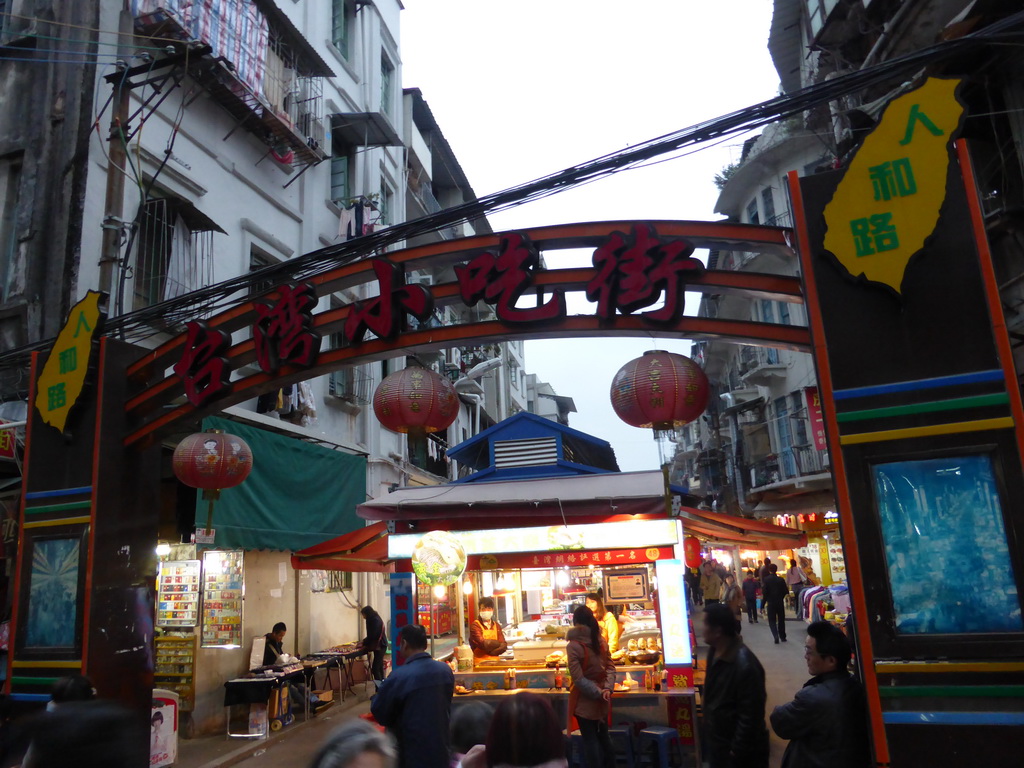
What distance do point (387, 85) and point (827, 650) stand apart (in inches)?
812

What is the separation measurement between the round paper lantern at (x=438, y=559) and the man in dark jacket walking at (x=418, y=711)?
4053mm

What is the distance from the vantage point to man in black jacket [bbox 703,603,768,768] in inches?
184

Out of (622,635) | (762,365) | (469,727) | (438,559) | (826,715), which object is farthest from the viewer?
(762,365)

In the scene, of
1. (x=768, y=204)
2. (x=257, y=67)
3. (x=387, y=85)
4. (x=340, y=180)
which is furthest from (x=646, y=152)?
(x=768, y=204)

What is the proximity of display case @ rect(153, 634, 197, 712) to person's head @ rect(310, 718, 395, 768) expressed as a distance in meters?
10.3

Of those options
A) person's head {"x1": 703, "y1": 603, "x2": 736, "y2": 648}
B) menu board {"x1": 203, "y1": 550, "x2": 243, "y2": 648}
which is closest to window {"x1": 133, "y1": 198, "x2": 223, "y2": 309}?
menu board {"x1": 203, "y1": 550, "x2": 243, "y2": 648}

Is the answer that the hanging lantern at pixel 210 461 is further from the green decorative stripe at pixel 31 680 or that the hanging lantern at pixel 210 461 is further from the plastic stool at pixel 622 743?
the plastic stool at pixel 622 743

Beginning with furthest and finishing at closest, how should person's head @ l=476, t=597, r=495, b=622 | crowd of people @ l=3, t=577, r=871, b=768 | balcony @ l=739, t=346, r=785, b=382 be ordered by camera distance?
balcony @ l=739, t=346, r=785, b=382 → person's head @ l=476, t=597, r=495, b=622 → crowd of people @ l=3, t=577, r=871, b=768

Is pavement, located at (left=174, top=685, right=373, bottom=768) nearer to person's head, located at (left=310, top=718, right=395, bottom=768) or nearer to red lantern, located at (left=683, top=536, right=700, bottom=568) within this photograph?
red lantern, located at (left=683, top=536, right=700, bottom=568)

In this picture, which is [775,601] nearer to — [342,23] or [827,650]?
[827,650]

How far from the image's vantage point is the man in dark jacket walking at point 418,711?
5254mm

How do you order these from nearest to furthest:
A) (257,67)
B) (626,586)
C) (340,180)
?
(626,586) < (257,67) < (340,180)

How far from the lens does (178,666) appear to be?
38.6 ft

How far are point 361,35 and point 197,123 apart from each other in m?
8.17
